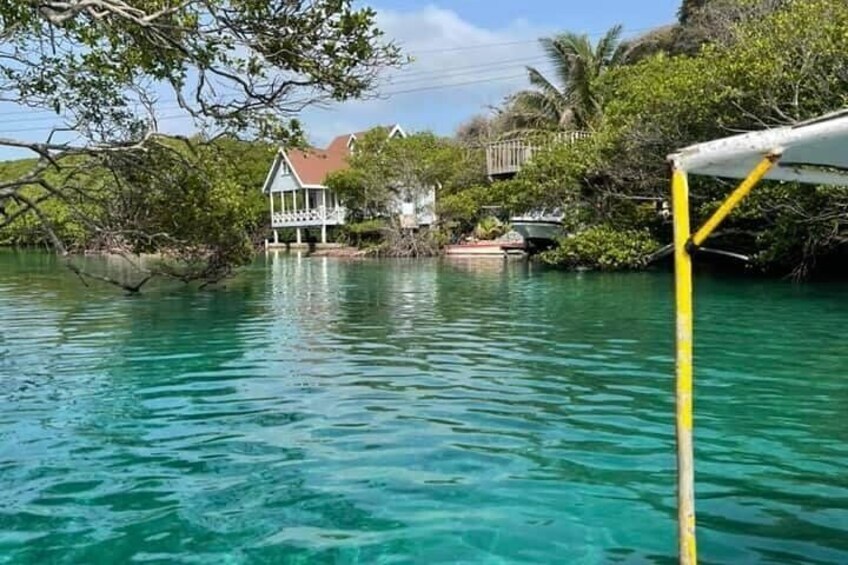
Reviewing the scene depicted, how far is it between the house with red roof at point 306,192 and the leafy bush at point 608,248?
79.1 ft

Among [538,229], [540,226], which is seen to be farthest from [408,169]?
[540,226]

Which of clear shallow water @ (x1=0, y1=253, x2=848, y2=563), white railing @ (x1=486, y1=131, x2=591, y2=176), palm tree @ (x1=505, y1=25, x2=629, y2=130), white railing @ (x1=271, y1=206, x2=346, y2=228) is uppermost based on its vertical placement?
palm tree @ (x1=505, y1=25, x2=629, y2=130)

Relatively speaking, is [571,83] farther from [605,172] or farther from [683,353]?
[683,353]

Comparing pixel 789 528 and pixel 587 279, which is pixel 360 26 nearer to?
pixel 789 528

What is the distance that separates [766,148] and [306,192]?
2210 inches

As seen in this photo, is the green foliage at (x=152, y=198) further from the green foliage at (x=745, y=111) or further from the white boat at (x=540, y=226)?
the white boat at (x=540, y=226)

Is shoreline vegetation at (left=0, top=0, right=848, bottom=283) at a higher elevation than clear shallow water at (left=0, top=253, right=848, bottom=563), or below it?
higher

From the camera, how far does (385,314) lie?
19.7 m

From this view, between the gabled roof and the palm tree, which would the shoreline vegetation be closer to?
the palm tree

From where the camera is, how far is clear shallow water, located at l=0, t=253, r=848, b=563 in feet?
18.6

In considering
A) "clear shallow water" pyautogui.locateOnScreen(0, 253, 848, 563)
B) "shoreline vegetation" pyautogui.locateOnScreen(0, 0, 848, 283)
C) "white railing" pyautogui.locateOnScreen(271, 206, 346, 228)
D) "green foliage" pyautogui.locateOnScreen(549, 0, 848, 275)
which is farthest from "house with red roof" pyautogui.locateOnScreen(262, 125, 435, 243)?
"clear shallow water" pyautogui.locateOnScreen(0, 253, 848, 563)

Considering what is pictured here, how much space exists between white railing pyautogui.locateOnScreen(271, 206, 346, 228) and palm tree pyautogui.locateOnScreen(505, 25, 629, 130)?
16962 mm

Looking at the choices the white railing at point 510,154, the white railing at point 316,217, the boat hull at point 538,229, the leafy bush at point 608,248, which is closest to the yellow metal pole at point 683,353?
the leafy bush at point 608,248

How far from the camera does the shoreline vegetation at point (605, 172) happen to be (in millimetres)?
11906
